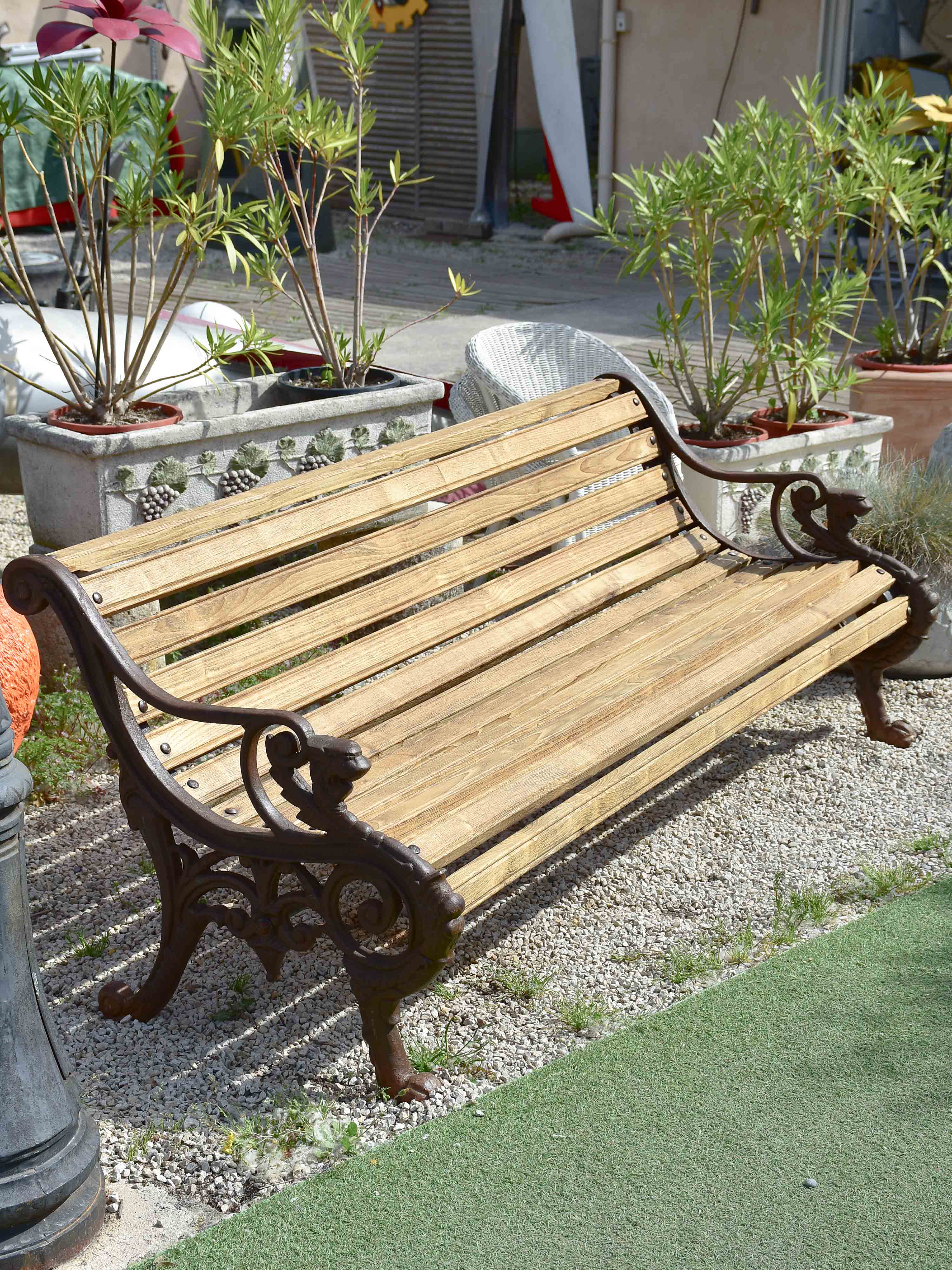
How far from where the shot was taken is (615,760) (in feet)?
10.1

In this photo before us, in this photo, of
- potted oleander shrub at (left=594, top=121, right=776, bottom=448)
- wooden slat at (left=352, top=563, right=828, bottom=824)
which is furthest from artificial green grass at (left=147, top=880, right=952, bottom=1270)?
potted oleander shrub at (left=594, top=121, right=776, bottom=448)

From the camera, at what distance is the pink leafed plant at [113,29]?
3.86m

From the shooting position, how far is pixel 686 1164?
8.38 ft

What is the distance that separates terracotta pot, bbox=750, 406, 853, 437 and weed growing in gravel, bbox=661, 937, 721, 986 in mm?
2543

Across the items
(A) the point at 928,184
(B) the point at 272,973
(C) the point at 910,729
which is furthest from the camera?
(A) the point at 928,184

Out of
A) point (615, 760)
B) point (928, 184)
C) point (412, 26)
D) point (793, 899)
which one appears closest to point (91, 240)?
point (615, 760)

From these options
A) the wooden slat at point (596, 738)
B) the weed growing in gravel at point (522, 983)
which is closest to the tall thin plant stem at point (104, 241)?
the wooden slat at point (596, 738)

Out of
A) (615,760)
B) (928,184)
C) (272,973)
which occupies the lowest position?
(272,973)

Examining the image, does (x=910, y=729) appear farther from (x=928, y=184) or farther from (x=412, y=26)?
(x=412, y=26)

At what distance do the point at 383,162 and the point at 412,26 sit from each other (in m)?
1.60

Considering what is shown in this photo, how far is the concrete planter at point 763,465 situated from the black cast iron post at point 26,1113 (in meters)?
3.15

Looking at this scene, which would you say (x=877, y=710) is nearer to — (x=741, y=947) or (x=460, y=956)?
(x=741, y=947)

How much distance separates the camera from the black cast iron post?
2.28m

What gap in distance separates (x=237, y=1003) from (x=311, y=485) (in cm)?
119
